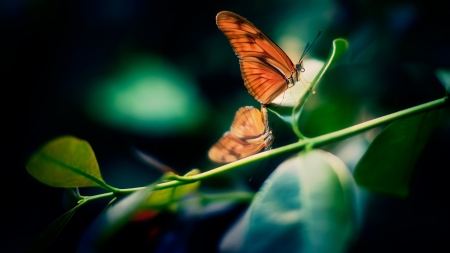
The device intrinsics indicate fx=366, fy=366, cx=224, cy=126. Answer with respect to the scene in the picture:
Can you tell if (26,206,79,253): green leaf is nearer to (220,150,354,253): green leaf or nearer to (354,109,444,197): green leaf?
(220,150,354,253): green leaf

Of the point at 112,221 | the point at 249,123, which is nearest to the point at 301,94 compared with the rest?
the point at 249,123

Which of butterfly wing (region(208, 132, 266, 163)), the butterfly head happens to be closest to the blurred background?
the butterfly head

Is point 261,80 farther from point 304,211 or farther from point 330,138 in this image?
point 304,211

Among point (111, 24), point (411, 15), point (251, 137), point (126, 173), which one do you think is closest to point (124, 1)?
point (111, 24)

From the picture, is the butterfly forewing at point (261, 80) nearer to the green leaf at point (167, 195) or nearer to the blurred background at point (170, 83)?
the blurred background at point (170, 83)

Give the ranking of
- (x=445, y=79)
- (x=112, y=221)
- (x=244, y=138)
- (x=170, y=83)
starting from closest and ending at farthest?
(x=112, y=221) < (x=445, y=79) < (x=244, y=138) < (x=170, y=83)

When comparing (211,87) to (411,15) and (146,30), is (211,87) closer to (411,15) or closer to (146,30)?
(146,30)

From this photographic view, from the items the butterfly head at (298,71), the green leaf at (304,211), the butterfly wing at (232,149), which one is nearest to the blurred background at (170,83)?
the butterfly head at (298,71)
